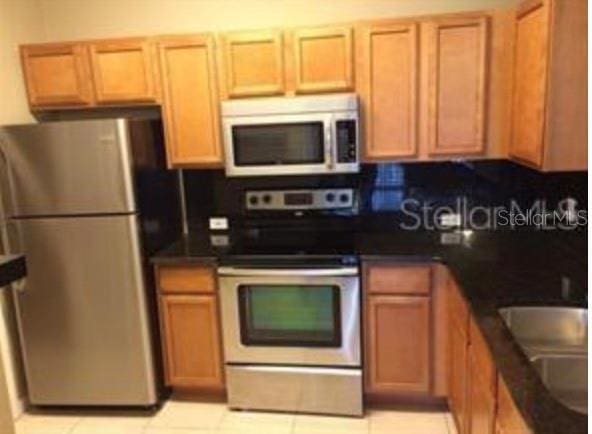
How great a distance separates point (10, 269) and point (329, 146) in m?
1.54

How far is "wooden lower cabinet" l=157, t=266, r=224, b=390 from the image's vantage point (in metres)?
2.74

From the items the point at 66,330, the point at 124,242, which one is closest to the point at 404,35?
the point at 124,242

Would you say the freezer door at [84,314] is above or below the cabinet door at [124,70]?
below

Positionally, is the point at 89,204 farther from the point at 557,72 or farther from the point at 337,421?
the point at 557,72

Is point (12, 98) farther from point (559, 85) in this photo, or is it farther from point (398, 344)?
point (559, 85)

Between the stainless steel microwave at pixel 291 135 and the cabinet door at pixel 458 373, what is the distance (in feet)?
3.12

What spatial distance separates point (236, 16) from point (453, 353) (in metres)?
2.20

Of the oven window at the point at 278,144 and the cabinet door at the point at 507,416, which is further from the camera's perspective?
the oven window at the point at 278,144

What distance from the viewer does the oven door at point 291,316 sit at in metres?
2.59

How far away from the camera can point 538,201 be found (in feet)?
9.51

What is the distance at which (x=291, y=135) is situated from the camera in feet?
8.75

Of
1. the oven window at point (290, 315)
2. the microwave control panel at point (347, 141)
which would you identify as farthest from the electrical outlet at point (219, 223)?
the microwave control panel at point (347, 141)

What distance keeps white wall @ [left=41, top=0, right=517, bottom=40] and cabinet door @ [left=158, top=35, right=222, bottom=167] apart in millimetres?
366

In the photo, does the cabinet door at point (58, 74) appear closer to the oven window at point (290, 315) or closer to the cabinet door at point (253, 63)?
the cabinet door at point (253, 63)
